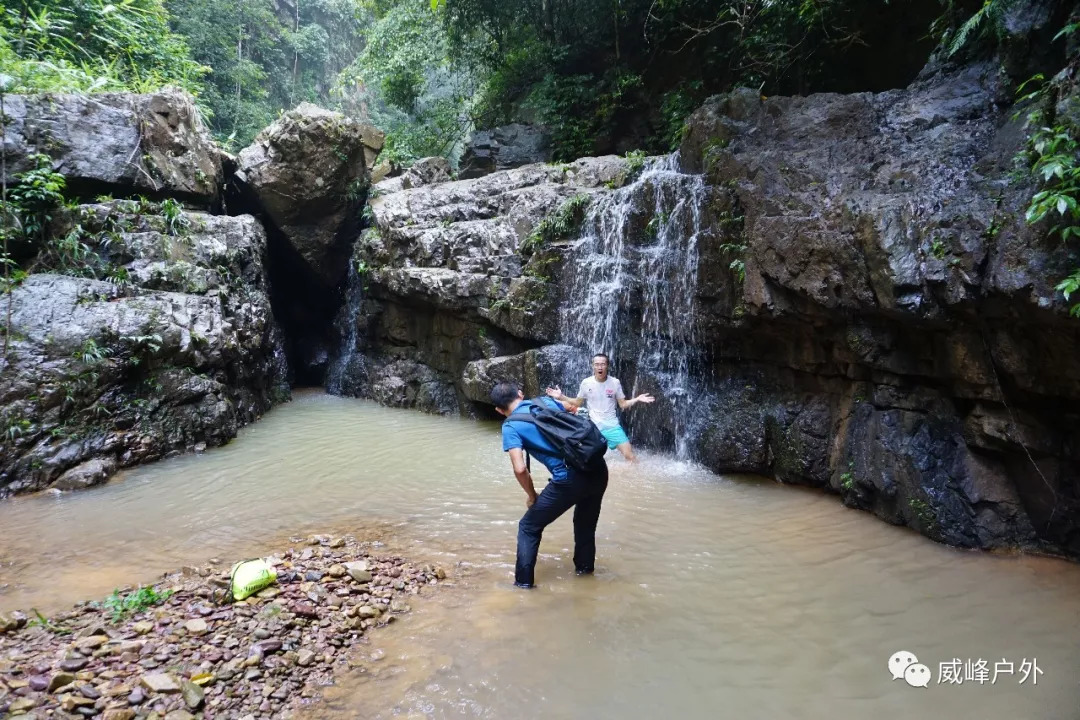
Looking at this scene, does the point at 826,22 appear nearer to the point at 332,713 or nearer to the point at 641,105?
the point at 641,105

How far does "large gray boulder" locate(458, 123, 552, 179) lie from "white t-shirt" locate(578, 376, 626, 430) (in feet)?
28.7

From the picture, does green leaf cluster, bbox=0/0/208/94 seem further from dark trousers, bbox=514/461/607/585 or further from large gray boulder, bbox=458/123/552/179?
dark trousers, bbox=514/461/607/585

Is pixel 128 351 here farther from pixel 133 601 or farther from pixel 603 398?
pixel 603 398

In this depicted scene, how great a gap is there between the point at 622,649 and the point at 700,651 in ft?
1.58

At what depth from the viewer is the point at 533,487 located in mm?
3955

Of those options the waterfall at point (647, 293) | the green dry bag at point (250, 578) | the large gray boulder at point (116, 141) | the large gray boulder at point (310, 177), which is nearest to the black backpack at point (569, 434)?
the green dry bag at point (250, 578)

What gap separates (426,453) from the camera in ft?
27.0

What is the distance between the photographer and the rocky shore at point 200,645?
9.05 ft

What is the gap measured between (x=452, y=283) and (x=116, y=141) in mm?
5773

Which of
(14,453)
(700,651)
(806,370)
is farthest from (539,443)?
(14,453)

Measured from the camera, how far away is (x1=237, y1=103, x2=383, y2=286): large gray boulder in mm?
11625

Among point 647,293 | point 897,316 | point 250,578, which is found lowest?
point 250,578

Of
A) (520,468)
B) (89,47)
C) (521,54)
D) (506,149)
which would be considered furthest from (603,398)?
(89,47)

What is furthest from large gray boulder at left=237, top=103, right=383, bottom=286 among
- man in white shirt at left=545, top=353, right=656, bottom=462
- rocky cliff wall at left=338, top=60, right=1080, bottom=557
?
man in white shirt at left=545, top=353, right=656, bottom=462
